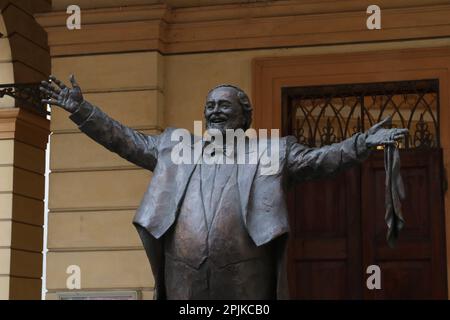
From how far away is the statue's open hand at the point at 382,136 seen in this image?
6.32 meters

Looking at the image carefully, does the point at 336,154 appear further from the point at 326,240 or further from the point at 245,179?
the point at 326,240

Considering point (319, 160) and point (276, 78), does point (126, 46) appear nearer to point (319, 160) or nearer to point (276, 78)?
point (276, 78)

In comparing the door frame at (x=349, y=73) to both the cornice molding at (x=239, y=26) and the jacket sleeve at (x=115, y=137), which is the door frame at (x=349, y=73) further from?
the jacket sleeve at (x=115, y=137)

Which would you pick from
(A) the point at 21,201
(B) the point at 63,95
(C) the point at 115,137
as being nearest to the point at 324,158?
(C) the point at 115,137

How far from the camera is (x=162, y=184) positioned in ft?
22.3

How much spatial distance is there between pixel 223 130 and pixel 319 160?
1.94 ft

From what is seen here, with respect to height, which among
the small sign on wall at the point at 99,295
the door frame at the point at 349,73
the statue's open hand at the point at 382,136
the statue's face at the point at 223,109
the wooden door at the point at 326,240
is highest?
the door frame at the point at 349,73

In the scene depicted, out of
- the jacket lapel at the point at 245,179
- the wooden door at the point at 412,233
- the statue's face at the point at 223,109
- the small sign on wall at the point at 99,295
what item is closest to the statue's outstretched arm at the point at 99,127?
the statue's face at the point at 223,109

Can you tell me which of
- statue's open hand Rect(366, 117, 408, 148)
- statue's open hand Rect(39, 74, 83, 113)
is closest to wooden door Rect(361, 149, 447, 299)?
statue's open hand Rect(366, 117, 408, 148)
